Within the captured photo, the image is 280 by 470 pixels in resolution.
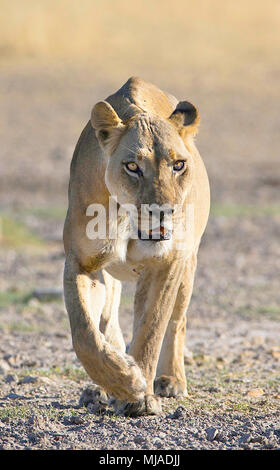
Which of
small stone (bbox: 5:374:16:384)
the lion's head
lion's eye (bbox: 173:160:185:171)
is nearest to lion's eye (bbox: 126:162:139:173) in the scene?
the lion's head

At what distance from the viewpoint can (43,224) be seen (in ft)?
61.2

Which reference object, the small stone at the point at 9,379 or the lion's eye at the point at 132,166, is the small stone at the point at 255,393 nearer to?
the small stone at the point at 9,379

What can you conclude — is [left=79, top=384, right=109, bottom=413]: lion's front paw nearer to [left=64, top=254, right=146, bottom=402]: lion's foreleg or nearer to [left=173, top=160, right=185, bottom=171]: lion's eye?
[left=64, top=254, right=146, bottom=402]: lion's foreleg

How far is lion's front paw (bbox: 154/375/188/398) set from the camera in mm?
6723

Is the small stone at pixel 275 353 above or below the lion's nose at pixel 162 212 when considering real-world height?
below

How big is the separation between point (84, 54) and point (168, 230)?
35791 millimetres

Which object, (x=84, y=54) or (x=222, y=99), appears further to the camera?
(x=84, y=54)

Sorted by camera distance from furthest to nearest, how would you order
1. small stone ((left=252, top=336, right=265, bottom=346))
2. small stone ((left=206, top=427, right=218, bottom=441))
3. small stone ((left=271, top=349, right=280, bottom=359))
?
small stone ((left=252, top=336, right=265, bottom=346)), small stone ((left=271, top=349, right=280, bottom=359)), small stone ((left=206, top=427, right=218, bottom=441))

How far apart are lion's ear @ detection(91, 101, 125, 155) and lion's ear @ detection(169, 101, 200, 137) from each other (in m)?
0.36

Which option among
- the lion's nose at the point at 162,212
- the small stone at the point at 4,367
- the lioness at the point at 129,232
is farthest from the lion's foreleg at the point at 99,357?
the small stone at the point at 4,367

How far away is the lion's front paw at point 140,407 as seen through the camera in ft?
19.4

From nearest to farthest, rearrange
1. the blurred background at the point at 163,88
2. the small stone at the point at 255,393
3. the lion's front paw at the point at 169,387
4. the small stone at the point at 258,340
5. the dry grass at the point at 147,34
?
the lion's front paw at the point at 169,387, the small stone at the point at 255,393, the small stone at the point at 258,340, the blurred background at the point at 163,88, the dry grass at the point at 147,34
